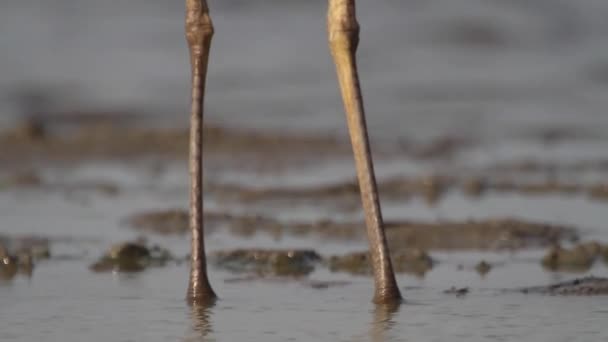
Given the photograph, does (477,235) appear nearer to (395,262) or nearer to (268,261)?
(395,262)

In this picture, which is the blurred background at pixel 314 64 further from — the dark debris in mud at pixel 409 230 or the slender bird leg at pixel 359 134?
the slender bird leg at pixel 359 134

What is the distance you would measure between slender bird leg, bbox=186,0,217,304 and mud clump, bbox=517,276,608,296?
145cm

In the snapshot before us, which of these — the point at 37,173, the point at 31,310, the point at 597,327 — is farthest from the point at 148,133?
the point at 597,327

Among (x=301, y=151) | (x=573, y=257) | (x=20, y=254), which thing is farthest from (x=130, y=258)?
(x=301, y=151)

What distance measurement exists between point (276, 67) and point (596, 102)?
368 centimetres

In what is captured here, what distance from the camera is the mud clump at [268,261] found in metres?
7.89

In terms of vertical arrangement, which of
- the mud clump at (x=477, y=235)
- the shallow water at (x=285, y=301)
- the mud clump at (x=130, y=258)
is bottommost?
the shallow water at (x=285, y=301)

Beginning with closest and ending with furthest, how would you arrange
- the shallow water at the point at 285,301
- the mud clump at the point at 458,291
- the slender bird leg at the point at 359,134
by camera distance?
the shallow water at the point at 285,301, the slender bird leg at the point at 359,134, the mud clump at the point at 458,291

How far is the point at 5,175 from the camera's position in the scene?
12539 mm

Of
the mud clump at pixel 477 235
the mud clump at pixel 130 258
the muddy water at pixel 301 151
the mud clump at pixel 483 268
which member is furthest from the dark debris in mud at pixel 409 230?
the mud clump at pixel 130 258

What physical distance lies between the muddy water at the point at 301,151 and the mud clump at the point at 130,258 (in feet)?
0.46

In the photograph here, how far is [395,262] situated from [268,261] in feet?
2.14

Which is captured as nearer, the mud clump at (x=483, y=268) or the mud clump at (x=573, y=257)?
the mud clump at (x=483, y=268)

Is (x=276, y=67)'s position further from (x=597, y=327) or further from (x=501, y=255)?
(x=597, y=327)
